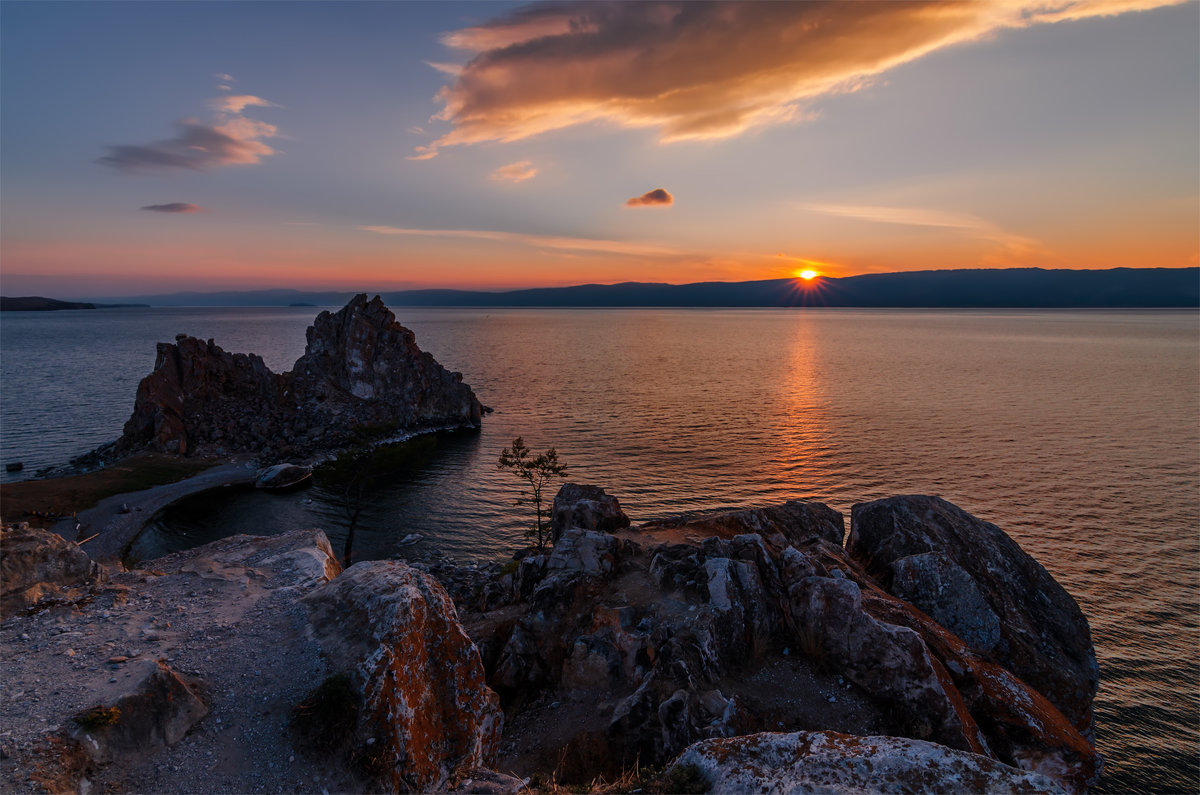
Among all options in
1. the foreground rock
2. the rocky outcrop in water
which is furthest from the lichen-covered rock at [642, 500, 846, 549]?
the rocky outcrop in water

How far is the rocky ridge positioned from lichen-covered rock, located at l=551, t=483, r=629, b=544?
551 cm

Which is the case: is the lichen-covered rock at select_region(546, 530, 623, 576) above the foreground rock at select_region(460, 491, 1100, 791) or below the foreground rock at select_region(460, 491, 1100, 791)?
above

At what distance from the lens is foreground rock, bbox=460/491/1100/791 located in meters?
15.4

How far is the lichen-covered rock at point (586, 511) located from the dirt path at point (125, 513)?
3278 cm

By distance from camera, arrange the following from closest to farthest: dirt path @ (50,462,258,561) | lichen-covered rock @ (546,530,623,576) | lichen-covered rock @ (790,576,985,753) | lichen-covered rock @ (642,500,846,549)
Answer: lichen-covered rock @ (790,576,985,753) → lichen-covered rock @ (546,530,623,576) → lichen-covered rock @ (642,500,846,549) → dirt path @ (50,462,258,561)

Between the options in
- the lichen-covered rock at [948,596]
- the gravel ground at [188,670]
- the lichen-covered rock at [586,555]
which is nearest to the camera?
the gravel ground at [188,670]

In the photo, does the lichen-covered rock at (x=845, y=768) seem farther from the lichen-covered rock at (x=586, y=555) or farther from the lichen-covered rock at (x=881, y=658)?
the lichen-covered rock at (x=586, y=555)

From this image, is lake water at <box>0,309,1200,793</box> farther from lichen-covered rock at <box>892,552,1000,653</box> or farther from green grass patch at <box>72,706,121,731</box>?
green grass patch at <box>72,706,121,731</box>

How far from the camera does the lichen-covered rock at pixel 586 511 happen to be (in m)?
29.9

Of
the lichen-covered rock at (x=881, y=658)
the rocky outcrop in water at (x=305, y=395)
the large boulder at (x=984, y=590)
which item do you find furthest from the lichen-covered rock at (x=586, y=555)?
the rocky outcrop in water at (x=305, y=395)

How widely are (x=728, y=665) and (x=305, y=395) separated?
81552 mm

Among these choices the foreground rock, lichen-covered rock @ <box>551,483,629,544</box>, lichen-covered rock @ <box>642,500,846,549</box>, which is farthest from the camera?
lichen-covered rock @ <box>551,483,629,544</box>

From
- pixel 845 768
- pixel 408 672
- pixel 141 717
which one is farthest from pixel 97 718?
pixel 845 768

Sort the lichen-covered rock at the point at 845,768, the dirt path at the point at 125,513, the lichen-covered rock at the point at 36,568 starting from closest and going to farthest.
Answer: the lichen-covered rock at the point at 845,768 < the lichen-covered rock at the point at 36,568 < the dirt path at the point at 125,513
